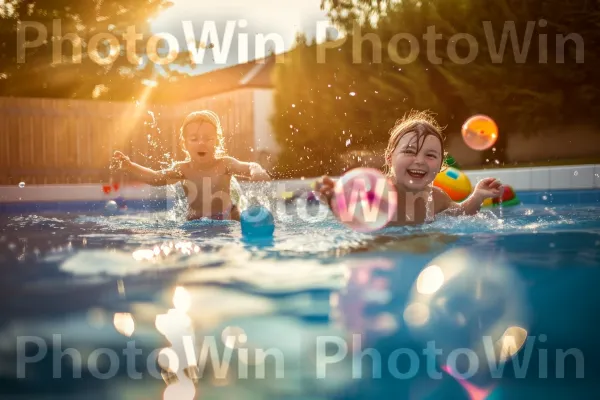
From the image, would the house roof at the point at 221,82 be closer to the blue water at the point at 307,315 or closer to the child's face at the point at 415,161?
the child's face at the point at 415,161

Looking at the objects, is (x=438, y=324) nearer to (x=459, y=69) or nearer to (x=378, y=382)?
(x=378, y=382)

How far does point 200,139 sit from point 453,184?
9.47ft

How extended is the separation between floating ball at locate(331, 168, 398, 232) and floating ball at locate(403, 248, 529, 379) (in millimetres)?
1126

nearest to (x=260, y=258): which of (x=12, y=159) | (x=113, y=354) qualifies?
(x=113, y=354)

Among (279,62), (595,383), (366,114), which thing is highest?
(279,62)

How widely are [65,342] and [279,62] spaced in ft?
49.4

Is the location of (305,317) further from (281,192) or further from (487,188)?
(281,192)

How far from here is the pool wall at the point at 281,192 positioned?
850 cm

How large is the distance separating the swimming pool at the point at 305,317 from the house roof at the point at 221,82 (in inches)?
601

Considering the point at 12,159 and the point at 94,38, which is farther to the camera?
the point at 94,38

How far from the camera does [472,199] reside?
503cm

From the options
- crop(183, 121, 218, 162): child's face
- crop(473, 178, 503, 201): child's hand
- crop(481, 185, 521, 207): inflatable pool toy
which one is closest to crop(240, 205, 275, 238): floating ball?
crop(473, 178, 503, 201): child's hand

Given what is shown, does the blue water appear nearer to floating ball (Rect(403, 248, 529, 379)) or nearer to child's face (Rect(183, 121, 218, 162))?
floating ball (Rect(403, 248, 529, 379))

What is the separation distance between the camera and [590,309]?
2.38 metres
